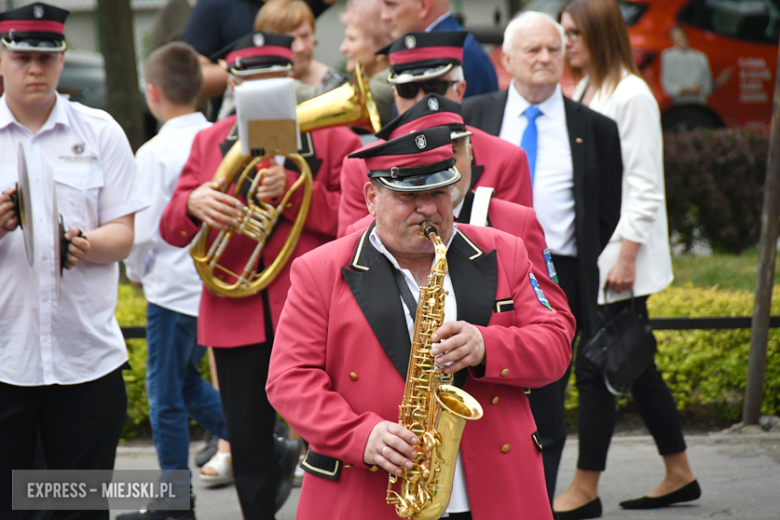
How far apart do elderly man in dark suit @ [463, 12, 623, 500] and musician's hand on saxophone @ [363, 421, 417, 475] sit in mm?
1937

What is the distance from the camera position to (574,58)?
16.1 feet

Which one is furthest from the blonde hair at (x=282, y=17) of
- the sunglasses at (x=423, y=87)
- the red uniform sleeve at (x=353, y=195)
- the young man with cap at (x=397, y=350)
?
the young man with cap at (x=397, y=350)

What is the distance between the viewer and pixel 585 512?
14.5ft

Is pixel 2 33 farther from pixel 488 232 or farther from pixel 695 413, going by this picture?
pixel 695 413

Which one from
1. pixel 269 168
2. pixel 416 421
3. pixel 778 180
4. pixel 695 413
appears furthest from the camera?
pixel 695 413

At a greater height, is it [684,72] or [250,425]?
[684,72]

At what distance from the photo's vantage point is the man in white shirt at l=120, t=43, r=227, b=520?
4.64 metres

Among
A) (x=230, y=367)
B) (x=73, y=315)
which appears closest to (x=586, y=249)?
(x=230, y=367)

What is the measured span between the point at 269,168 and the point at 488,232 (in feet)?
4.78

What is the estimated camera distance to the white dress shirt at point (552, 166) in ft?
13.6

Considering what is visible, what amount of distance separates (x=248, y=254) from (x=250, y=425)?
0.73 meters

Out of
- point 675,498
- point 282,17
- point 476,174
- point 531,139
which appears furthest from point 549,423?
point 282,17

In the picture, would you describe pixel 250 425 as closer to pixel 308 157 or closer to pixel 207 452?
pixel 308 157

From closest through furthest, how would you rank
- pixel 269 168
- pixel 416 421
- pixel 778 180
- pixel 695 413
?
pixel 416 421, pixel 269 168, pixel 778 180, pixel 695 413
